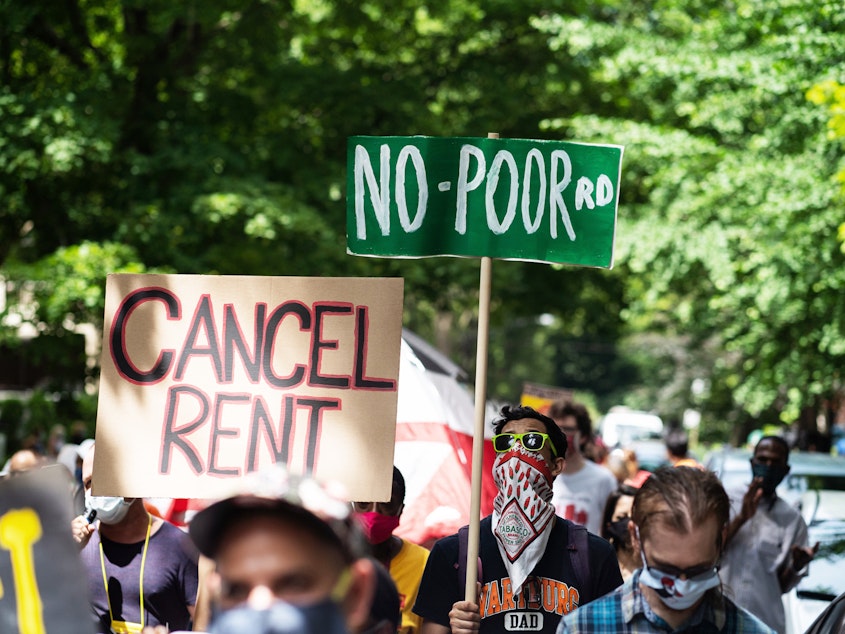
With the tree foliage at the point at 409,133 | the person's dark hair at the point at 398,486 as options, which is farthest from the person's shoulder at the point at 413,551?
the tree foliage at the point at 409,133

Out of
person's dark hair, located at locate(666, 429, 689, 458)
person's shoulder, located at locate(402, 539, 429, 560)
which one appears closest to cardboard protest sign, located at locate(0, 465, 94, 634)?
person's shoulder, located at locate(402, 539, 429, 560)

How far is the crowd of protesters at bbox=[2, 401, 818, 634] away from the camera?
7.91 feet

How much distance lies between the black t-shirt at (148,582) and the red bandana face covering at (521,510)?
46.6 inches

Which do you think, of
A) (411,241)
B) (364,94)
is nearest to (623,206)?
(364,94)

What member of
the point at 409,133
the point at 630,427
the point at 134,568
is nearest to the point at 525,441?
the point at 134,568

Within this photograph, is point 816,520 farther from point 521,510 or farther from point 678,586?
point 678,586

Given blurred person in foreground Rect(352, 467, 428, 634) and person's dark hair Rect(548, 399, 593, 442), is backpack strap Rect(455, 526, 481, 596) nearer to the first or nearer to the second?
blurred person in foreground Rect(352, 467, 428, 634)

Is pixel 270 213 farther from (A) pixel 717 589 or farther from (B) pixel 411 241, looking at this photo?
(A) pixel 717 589

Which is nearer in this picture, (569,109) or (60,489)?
(60,489)

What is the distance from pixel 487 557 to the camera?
14.7 feet

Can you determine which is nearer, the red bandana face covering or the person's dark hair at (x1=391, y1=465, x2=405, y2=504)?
the red bandana face covering

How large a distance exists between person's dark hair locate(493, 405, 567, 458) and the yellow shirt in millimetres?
714

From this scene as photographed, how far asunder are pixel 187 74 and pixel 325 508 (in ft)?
59.0

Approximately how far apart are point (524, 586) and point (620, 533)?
195cm
